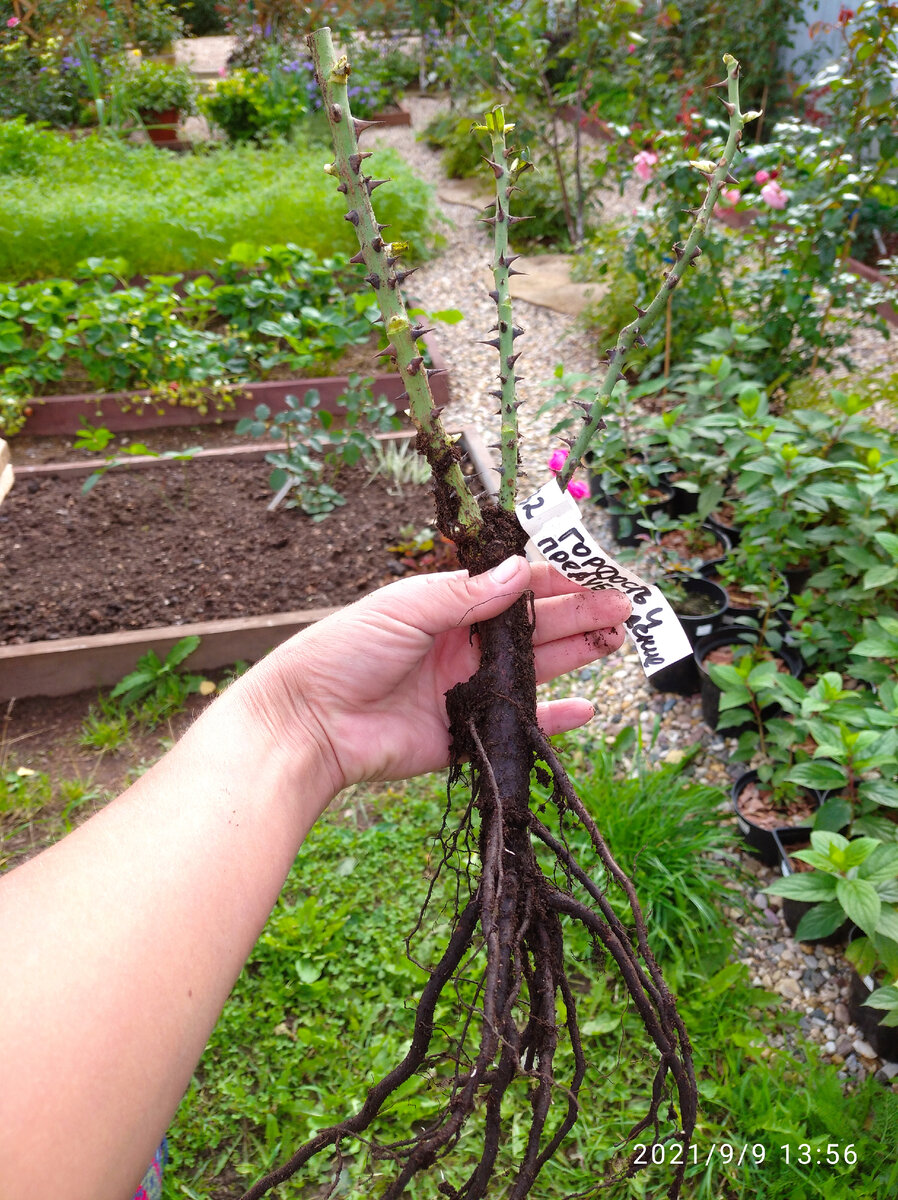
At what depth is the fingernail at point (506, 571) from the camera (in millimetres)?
1318

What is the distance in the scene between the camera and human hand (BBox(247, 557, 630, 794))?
137 centimetres

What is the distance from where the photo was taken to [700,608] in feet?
9.28

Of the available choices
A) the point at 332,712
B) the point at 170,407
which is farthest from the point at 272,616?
the point at 170,407

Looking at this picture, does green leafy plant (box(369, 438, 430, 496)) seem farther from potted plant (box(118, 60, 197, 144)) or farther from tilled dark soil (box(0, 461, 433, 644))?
potted plant (box(118, 60, 197, 144))

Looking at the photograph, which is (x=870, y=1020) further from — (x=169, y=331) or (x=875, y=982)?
(x=169, y=331)

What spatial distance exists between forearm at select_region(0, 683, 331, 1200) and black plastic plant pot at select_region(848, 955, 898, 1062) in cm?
134

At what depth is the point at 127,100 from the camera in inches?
333

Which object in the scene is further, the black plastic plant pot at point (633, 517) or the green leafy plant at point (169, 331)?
the green leafy plant at point (169, 331)

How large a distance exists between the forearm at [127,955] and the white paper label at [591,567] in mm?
568

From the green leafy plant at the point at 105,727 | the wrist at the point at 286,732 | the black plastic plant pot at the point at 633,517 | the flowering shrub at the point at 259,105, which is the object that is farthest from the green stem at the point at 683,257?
the flowering shrub at the point at 259,105

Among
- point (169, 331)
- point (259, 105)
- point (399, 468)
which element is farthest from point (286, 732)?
point (259, 105)

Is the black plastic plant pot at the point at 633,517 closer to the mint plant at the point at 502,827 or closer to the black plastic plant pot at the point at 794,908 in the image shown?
the black plastic plant pot at the point at 794,908

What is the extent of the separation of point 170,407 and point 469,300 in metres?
2.40

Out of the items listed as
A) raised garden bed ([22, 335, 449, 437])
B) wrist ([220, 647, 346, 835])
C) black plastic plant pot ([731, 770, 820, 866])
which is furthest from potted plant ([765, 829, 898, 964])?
raised garden bed ([22, 335, 449, 437])
